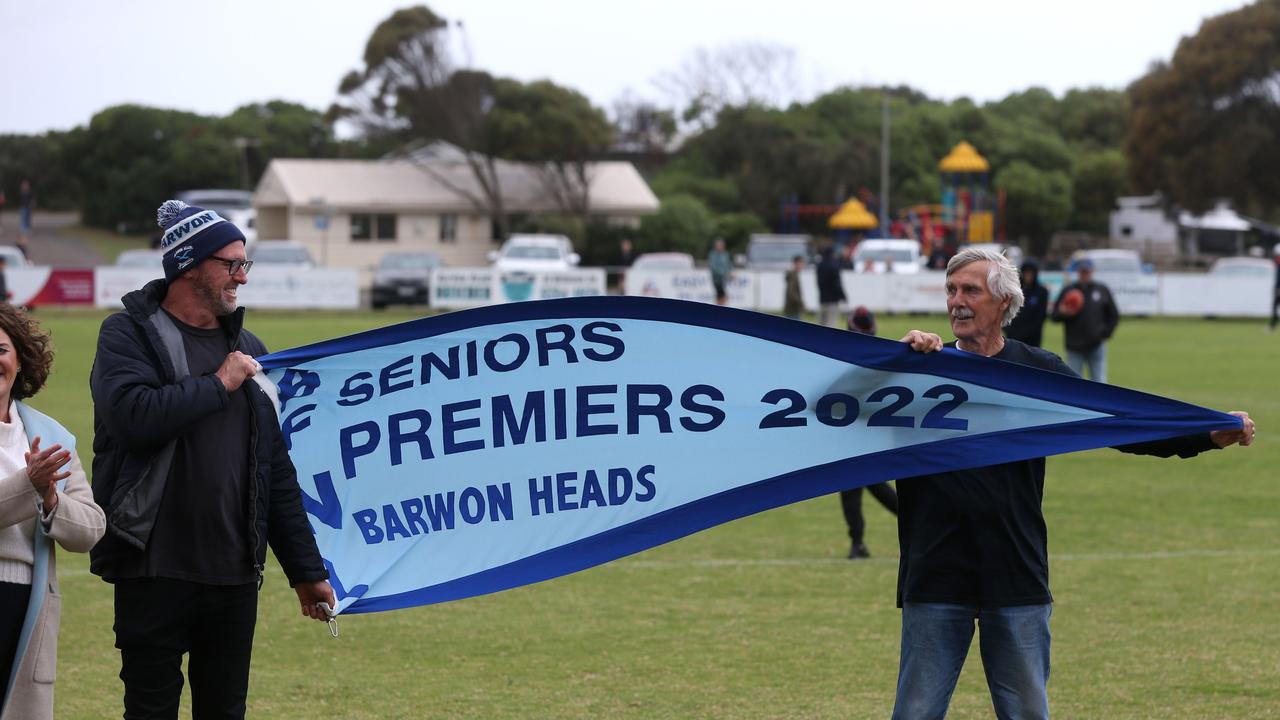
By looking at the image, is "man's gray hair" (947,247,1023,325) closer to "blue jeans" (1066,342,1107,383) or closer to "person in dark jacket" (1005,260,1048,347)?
"person in dark jacket" (1005,260,1048,347)

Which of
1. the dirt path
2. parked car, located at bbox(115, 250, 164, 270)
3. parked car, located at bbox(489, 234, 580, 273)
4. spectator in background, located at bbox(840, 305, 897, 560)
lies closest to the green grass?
the dirt path

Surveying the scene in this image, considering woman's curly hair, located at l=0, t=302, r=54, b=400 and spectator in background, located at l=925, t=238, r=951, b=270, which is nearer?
woman's curly hair, located at l=0, t=302, r=54, b=400

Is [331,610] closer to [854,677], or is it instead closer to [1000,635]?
[1000,635]

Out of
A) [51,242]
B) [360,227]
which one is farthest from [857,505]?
[51,242]

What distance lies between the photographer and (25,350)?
4809mm

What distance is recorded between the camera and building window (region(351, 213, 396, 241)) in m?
70.6

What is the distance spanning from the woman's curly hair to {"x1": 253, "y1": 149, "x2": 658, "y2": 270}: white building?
6418 centimetres

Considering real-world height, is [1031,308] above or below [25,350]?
below

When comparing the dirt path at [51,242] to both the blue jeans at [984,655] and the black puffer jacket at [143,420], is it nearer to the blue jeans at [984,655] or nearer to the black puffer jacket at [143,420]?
the black puffer jacket at [143,420]

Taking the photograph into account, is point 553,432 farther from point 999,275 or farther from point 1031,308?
point 1031,308

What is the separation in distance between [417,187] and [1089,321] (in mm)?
56414

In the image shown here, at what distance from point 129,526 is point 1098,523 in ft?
31.7

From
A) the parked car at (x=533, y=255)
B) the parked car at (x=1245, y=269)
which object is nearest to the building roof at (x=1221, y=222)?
the parked car at (x=1245, y=269)

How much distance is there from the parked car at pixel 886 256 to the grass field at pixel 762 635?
33933mm
